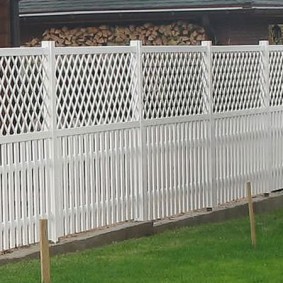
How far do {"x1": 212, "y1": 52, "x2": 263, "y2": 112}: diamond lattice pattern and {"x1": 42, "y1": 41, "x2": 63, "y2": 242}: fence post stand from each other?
11.3ft

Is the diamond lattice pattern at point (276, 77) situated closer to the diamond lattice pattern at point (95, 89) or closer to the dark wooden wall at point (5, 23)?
the dark wooden wall at point (5, 23)

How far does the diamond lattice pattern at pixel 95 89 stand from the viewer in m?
12.1

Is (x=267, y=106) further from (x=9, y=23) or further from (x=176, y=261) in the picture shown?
(x=176, y=261)

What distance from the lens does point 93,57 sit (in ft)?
41.3

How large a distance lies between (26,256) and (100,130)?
6.30 ft

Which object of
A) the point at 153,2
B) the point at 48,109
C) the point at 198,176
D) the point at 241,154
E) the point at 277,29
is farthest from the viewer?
the point at 277,29

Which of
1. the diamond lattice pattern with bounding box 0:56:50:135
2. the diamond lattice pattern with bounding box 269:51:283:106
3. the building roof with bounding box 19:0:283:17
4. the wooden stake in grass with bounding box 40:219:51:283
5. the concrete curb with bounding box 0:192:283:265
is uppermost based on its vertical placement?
the building roof with bounding box 19:0:283:17

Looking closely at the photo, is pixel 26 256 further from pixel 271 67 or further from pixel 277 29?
pixel 277 29

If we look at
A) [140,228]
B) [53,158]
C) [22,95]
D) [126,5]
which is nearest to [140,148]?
[140,228]

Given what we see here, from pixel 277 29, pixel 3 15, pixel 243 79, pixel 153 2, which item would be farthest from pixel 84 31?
pixel 243 79

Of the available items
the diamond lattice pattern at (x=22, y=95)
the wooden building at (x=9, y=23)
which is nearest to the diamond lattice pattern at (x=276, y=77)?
the wooden building at (x=9, y=23)

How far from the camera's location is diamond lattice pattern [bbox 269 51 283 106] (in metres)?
16.4

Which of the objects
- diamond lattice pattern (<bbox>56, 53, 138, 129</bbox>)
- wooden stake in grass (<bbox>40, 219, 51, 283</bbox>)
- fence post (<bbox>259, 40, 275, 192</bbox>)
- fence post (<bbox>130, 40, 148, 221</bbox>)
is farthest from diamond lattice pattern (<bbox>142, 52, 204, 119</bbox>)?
wooden stake in grass (<bbox>40, 219, 51, 283</bbox>)

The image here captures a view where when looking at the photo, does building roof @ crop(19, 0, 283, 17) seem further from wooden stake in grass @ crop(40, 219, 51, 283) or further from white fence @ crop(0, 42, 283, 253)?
wooden stake in grass @ crop(40, 219, 51, 283)
